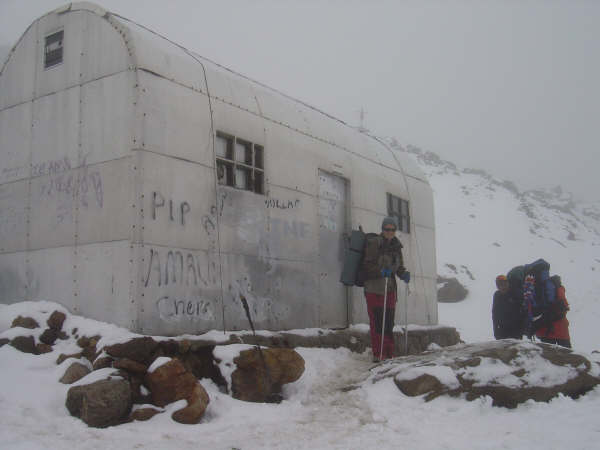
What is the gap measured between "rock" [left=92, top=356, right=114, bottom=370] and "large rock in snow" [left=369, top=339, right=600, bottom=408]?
2.94 metres

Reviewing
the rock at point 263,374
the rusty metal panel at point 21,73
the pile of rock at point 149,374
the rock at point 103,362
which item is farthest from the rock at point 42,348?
the rusty metal panel at point 21,73

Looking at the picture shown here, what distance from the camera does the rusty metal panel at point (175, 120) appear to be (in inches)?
257

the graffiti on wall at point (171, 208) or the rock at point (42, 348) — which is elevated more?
the graffiti on wall at point (171, 208)

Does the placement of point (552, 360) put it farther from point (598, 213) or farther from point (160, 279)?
point (598, 213)

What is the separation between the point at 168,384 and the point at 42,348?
1639 millimetres

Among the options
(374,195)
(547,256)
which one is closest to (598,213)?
(547,256)

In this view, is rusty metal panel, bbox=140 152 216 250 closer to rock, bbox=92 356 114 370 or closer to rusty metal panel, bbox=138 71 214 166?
rusty metal panel, bbox=138 71 214 166

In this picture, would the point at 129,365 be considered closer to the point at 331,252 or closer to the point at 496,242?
the point at 331,252

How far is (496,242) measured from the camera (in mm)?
44344

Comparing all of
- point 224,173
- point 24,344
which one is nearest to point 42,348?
point 24,344

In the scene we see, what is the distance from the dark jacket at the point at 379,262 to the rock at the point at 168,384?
3597 millimetres

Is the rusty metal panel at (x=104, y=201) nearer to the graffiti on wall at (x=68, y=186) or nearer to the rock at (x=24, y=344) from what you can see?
the graffiti on wall at (x=68, y=186)

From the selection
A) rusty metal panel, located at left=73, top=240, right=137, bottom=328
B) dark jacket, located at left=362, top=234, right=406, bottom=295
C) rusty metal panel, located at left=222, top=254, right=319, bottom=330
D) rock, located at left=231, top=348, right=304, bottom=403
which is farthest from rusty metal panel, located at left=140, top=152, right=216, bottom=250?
dark jacket, located at left=362, top=234, right=406, bottom=295

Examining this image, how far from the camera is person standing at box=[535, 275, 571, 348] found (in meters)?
8.83
